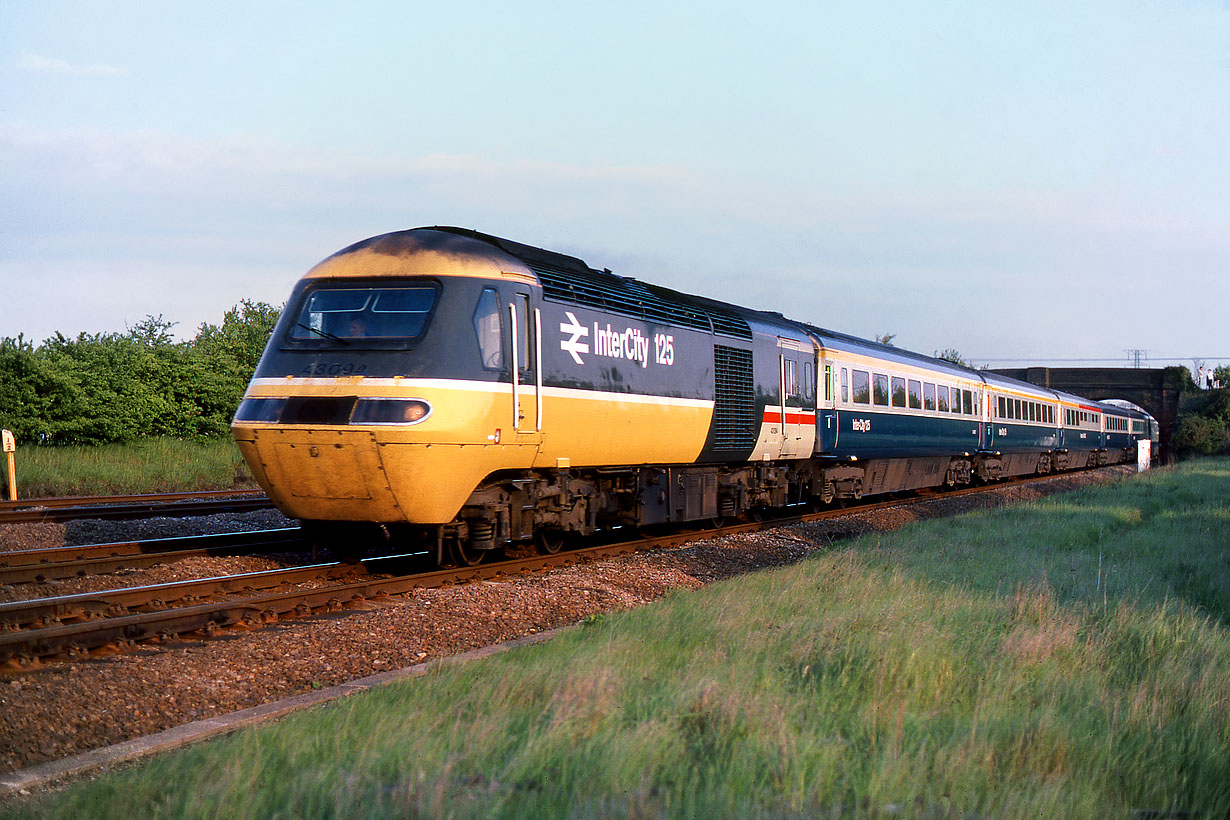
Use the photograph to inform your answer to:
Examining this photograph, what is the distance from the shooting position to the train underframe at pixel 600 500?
36.9 ft

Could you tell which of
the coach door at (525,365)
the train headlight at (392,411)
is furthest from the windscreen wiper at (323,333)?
the coach door at (525,365)

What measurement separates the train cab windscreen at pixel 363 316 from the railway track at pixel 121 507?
6390 mm

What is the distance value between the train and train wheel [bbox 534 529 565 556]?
0.02m

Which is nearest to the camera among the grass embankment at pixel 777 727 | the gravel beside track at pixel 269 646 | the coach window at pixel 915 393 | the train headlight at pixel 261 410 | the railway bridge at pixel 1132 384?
the grass embankment at pixel 777 727

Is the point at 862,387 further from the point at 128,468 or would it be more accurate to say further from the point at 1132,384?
the point at 1132,384

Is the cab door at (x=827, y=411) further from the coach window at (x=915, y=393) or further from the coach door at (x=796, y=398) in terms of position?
the coach window at (x=915, y=393)

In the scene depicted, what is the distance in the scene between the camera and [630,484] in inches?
552

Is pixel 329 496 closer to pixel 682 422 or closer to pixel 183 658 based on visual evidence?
pixel 183 658

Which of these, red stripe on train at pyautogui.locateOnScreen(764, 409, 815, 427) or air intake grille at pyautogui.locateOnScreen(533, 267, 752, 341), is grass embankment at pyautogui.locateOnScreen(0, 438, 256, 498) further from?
red stripe on train at pyautogui.locateOnScreen(764, 409, 815, 427)

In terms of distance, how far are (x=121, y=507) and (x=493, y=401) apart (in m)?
10.1

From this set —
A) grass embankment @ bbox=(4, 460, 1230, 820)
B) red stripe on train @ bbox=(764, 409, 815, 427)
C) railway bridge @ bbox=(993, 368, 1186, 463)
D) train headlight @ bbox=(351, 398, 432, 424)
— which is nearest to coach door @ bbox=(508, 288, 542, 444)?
train headlight @ bbox=(351, 398, 432, 424)

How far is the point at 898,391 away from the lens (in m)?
24.3

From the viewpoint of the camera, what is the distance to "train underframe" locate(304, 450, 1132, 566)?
1123cm

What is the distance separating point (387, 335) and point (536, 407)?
1784 mm
